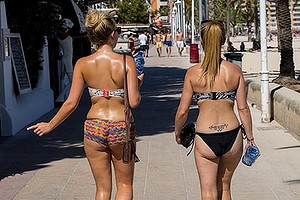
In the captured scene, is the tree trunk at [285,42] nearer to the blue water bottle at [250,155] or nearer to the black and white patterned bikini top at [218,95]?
the blue water bottle at [250,155]

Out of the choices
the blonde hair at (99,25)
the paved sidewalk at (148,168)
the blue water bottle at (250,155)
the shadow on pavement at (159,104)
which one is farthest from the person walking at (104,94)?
the shadow on pavement at (159,104)

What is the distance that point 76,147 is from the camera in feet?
34.0

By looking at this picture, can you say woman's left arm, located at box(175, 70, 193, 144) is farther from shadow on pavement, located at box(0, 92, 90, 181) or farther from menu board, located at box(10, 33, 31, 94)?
menu board, located at box(10, 33, 31, 94)

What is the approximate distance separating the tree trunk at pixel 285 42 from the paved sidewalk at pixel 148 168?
5037 mm

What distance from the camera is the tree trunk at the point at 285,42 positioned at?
693 inches

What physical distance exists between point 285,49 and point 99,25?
13.2m

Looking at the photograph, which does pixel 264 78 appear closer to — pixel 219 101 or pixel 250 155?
pixel 250 155

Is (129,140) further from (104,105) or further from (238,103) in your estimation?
(238,103)

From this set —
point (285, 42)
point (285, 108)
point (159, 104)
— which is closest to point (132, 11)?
point (285, 42)

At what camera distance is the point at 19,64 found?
40.4 feet

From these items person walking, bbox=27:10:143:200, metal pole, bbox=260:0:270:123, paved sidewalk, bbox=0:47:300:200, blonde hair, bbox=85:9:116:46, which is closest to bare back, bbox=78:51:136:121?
person walking, bbox=27:10:143:200

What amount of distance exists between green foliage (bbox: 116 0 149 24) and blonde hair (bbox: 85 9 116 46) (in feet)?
286

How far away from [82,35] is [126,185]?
17511 millimetres

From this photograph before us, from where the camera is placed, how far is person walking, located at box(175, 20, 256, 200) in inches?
204
